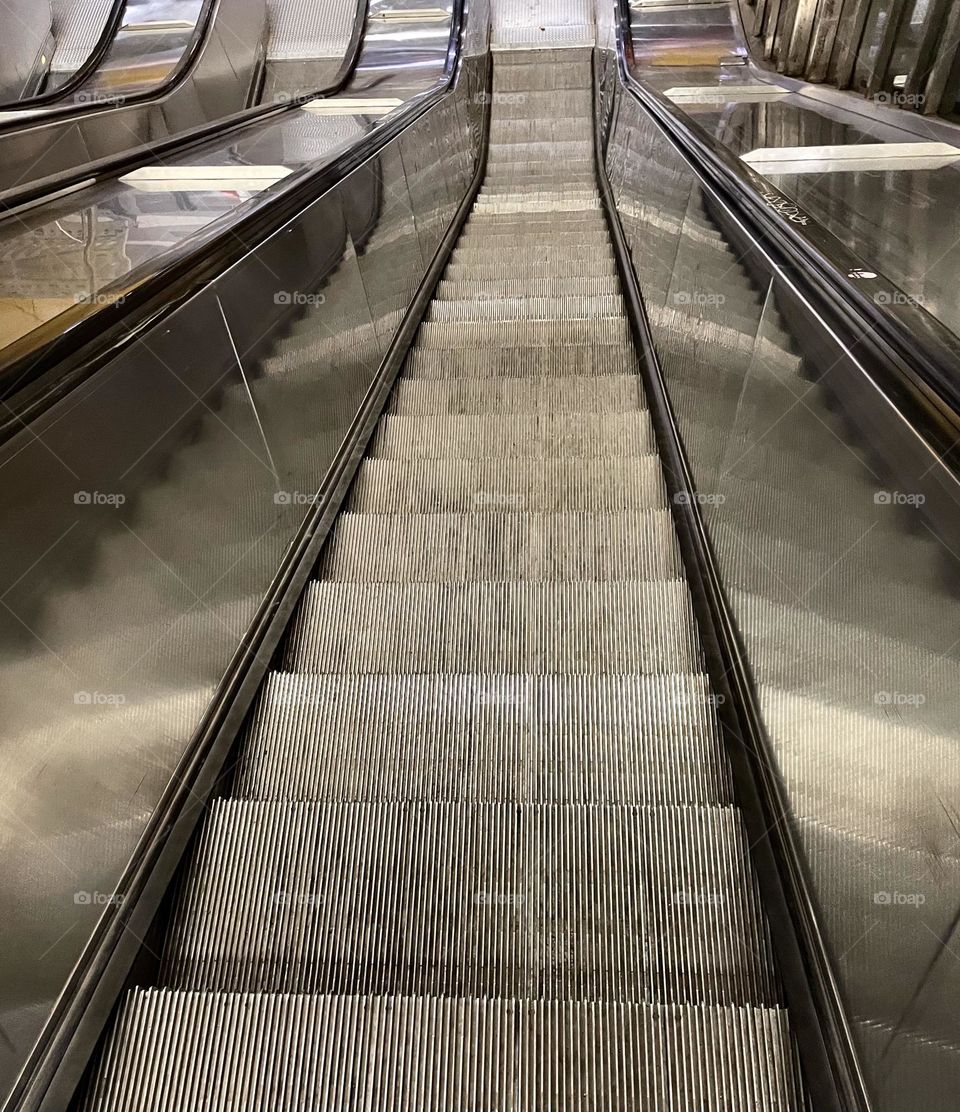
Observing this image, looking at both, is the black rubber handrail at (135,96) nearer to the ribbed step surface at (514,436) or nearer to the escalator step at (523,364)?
the escalator step at (523,364)

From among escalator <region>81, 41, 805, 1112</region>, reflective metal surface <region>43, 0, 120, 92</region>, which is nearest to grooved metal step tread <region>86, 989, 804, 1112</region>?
escalator <region>81, 41, 805, 1112</region>

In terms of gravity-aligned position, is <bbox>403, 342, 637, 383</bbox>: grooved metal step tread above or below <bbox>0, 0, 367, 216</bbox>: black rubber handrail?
below

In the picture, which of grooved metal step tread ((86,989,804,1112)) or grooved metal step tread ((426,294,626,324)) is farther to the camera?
grooved metal step tread ((426,294,626,324))

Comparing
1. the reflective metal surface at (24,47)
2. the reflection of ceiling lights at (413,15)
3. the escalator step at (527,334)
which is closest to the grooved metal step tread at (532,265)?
the escalator step at (527,334)

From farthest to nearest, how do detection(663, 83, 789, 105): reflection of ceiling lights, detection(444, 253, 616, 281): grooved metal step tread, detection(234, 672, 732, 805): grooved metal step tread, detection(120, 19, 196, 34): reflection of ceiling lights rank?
detection(120, 19, 196, 34): reflection of ceiling lights < detection(663, 83, 789, 105): reflection of ceiling lights < detection(444, 253, 616, 281): grooved metal step tread < detection(234, 672, 732, 805): grooved metal step tread

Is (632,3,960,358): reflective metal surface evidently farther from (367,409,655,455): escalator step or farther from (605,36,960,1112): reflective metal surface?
(367,409,655,455): escalator step

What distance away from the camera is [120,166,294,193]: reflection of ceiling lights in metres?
2.75

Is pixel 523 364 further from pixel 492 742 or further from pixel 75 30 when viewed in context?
pixel 75 30

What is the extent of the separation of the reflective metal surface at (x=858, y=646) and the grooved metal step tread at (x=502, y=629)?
0.79ft

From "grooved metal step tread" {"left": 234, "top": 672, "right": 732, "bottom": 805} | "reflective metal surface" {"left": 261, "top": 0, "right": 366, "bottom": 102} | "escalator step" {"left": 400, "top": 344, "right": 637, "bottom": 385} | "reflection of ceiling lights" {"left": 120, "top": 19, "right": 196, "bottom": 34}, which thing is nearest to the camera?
"grooved metal step tread" {"left": 234, "top": 672, "right": 732, "bottom": 805}

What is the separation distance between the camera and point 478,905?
1562 mm

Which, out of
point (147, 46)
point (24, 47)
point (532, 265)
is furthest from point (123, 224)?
point (24, 47)

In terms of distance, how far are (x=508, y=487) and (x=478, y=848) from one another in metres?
1.56

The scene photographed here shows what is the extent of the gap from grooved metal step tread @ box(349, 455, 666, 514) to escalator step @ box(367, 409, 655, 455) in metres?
0.11
